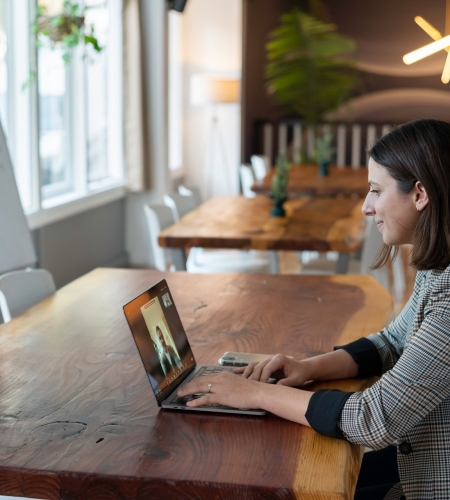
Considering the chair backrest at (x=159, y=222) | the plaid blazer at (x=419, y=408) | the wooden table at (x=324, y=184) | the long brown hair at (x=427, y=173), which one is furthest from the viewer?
the wooden table at (x=324, y=184)

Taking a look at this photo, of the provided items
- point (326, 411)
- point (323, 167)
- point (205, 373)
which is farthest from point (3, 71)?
point (326, 411)

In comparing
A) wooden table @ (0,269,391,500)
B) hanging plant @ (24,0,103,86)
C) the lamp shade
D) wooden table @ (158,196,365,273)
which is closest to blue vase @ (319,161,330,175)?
wooden table @ (158,196,365,273)

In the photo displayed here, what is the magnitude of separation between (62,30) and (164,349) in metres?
3.73

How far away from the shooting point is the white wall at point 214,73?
896cm

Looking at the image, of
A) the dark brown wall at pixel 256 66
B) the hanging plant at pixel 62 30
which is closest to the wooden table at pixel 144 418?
the hanging plant at pixel 62 30

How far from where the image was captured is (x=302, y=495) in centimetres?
123

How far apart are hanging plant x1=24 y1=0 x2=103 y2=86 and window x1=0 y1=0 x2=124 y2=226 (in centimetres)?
5

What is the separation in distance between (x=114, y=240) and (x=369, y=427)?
541cm

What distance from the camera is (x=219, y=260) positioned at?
4566mm

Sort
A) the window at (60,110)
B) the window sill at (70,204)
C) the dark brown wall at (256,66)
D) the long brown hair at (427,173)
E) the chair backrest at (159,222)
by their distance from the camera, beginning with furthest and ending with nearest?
1. the dark brown wall at (256,66)
2. the window sill at (70,204)
3. the window at (60,110)
4. the chair backrest at (159,222)
5. the long brown hair at (427,173)

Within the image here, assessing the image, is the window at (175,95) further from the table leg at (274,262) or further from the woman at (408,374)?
the woman at (408,374)

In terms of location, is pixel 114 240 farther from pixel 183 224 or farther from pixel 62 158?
pixel 183 224

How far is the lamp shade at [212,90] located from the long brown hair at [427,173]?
683cm

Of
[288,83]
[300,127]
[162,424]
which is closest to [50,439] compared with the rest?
[162,424]
